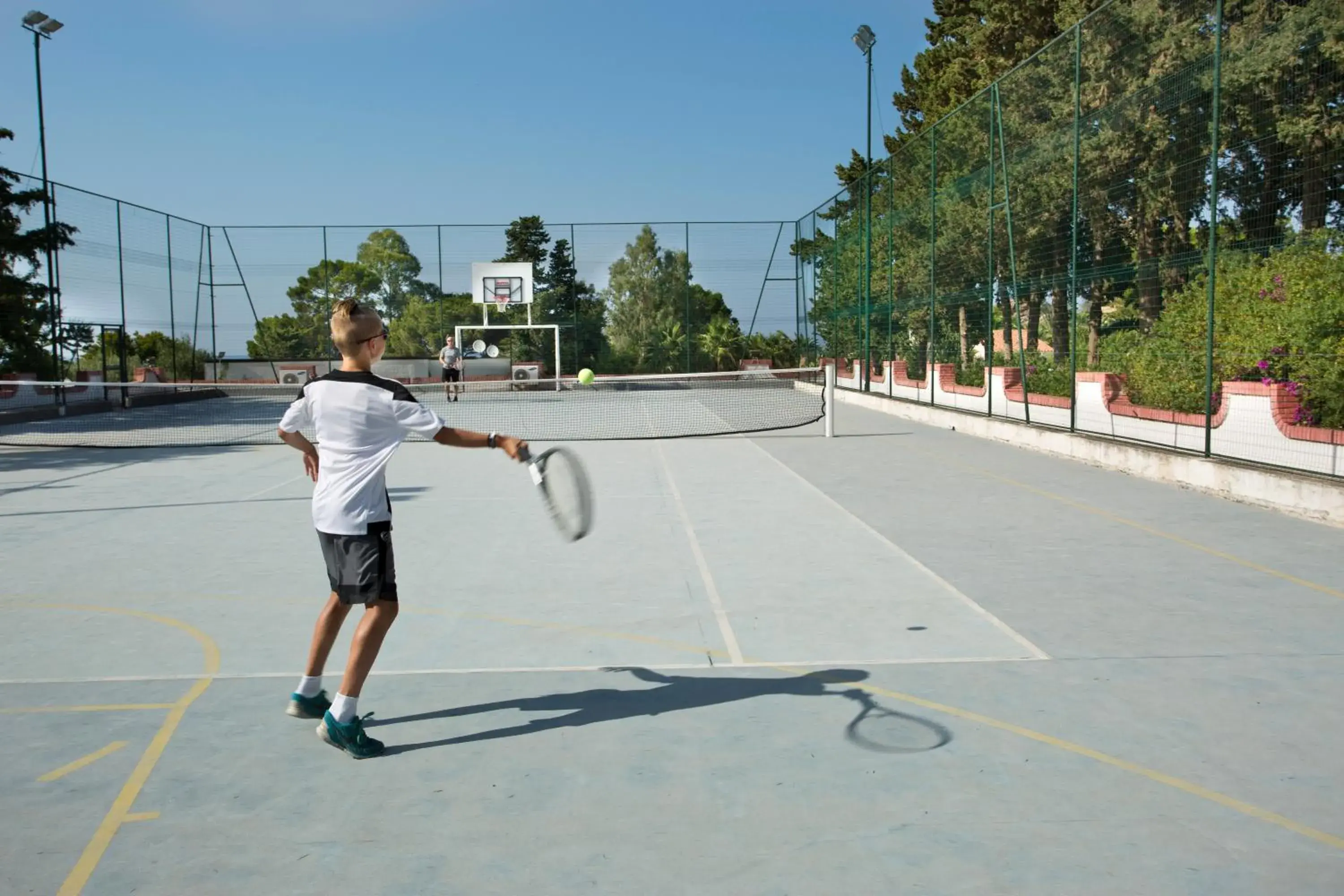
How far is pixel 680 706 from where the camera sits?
489cm

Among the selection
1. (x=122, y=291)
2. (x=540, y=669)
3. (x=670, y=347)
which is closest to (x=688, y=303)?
(x=670, y=347)

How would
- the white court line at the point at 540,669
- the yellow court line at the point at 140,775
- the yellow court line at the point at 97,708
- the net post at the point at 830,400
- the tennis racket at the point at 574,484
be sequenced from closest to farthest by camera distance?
the yellow court line at the point at 140,775, the tennis racket at the point at 574,484, the yellow court line at the point at 97,708, the white court line at the point at 540,669, the net post at the point at 830,400

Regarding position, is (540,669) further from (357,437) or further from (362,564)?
(357,437)

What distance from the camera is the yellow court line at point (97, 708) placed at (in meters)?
4.88

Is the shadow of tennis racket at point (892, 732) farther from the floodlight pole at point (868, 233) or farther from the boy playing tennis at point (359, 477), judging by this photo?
the floodlight pole at point (868, 233)

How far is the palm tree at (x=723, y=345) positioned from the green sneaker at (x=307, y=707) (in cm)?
3959

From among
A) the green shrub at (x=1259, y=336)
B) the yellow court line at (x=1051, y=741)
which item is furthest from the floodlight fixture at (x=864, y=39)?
the yellow court line at (x=1051, y=741)

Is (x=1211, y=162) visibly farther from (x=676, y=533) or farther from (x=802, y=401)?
(x=802, y=401)

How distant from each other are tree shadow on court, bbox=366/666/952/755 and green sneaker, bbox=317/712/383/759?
69mm

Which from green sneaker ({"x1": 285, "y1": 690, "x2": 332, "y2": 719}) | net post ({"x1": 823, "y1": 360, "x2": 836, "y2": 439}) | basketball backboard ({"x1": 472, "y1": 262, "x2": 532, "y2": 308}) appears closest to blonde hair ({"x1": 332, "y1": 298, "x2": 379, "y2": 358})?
green sneaker ({"x1": 285, "y1": 690, "x2": 332, "y2": 719})

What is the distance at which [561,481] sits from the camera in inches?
452

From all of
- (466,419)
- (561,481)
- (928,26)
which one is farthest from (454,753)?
(928,26)

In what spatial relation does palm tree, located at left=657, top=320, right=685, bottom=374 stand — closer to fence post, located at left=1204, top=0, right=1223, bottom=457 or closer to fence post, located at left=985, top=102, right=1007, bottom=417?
fence post, located at left=985, top=102, right=1007, bottom=417

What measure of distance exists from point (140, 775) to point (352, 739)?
0.76 metres
